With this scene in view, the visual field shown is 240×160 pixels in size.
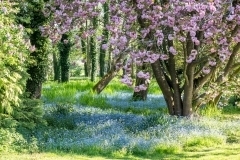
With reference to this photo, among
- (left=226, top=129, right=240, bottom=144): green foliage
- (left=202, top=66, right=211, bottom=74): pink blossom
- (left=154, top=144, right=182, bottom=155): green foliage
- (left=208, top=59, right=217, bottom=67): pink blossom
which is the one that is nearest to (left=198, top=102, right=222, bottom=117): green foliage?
(left=202, top=66, right=211, bottom=74): pink blossom

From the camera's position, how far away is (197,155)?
9414 millimetres

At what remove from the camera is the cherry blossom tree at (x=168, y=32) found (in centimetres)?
998

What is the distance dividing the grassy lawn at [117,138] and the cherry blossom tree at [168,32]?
1.28m

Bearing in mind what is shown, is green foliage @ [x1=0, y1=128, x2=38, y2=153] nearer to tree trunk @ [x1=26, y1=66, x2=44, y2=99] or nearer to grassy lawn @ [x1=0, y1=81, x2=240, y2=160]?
grassy lawn @ [x1=0, y1=81, x2=240, y2=160]

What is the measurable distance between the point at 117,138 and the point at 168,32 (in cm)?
303

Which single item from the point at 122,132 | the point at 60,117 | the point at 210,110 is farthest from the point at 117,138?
the point at 210,110

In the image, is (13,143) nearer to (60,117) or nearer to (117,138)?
(117,138)

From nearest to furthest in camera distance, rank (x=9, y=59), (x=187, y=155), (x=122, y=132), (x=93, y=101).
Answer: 1. (x=9, y=59)
2. (x=187, y=155)
3. (x=122, y=132)
4. (x=93, y=101)

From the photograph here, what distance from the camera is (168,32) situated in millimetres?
10906

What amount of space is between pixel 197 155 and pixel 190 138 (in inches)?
42.2

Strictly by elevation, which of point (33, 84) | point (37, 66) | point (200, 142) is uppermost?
point (37, 66)

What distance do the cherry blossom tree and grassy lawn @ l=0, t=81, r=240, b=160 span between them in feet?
4.19

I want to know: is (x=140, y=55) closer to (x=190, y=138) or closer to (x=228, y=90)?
(x=190, y=138)

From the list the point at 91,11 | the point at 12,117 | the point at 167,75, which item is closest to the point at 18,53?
the point at 12,117
